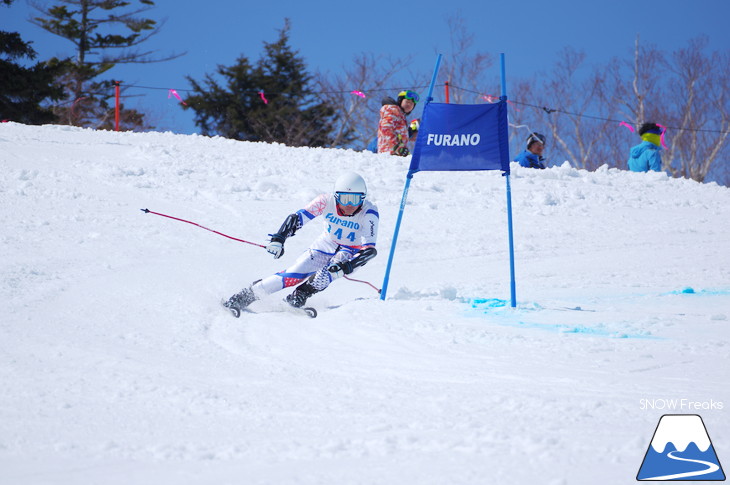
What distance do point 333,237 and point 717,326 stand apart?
3611mm

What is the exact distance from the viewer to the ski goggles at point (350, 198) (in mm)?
7199

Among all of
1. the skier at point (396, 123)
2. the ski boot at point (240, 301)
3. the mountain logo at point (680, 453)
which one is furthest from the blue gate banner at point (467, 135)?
the skier at point (396, 123)

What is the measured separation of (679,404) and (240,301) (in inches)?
166

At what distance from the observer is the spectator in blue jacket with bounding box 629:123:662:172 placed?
15473 mm

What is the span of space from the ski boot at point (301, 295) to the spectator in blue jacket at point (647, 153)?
35.4ft

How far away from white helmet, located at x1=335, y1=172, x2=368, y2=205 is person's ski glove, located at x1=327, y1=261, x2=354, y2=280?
2.09ft

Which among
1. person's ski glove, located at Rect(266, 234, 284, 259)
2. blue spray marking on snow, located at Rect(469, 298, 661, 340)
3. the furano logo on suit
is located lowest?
the furano logo on suit

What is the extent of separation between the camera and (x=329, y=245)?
7.47m

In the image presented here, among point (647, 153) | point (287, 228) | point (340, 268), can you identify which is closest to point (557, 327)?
point (340, 268)

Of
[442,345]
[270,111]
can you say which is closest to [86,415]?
[442,345]

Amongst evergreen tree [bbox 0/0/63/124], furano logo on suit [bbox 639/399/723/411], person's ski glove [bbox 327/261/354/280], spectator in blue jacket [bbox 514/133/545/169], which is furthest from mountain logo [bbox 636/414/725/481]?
evergreen tree [bbox 0/0/63/124]

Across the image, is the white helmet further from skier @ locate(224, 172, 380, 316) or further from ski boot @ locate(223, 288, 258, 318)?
ski boot @ locate(223, 288, 258, 318)

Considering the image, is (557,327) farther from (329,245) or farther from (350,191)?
(329,245)

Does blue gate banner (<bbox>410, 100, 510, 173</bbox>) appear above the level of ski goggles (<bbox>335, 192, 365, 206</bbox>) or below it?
above
